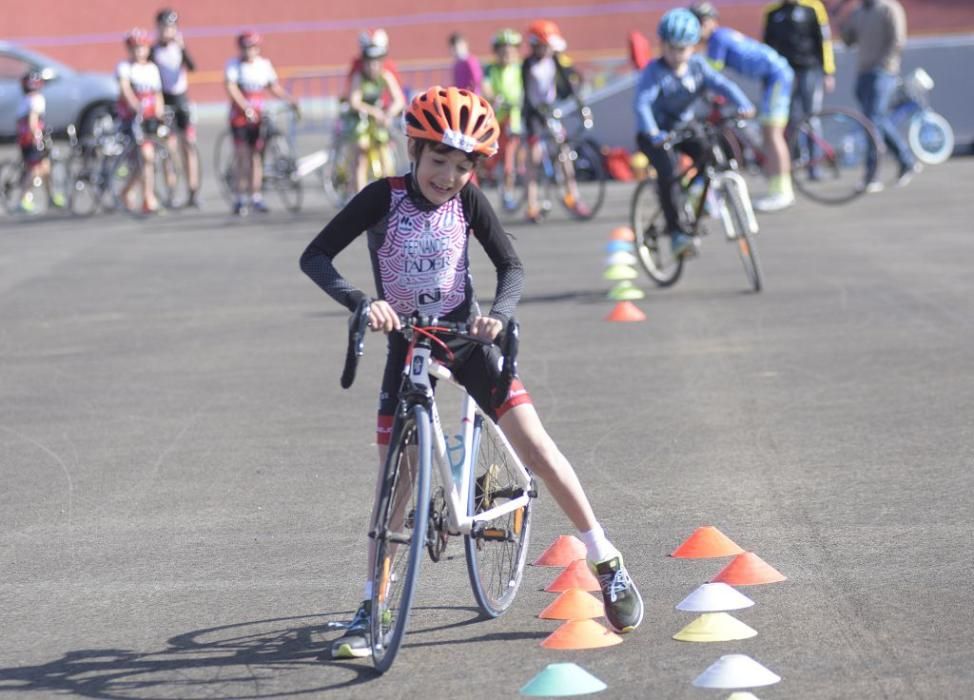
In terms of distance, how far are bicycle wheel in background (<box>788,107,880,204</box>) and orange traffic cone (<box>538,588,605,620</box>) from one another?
1271cm

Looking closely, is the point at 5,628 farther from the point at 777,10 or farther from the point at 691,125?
the point at 777,10

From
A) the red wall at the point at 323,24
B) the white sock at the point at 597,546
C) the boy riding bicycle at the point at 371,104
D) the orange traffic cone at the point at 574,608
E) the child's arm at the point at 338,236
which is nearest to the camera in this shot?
the child's arm at the point at 338,236

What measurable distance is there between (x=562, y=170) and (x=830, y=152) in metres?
2.68

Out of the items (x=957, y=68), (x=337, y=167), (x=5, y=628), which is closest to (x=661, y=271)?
(x=337, y=167)

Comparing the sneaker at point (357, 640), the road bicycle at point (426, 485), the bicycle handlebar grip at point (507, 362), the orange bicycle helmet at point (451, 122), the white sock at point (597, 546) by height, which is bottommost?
the sneaker at point (357, 640)

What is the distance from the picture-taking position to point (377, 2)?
130ft

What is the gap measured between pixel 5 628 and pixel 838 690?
269 centimetres

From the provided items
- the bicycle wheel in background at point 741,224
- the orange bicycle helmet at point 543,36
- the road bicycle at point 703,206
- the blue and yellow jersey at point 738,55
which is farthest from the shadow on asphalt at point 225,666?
the orange bicycle helmet at point 543,36

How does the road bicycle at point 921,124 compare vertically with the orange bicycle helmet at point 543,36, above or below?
below

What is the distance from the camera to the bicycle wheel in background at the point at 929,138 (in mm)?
23016

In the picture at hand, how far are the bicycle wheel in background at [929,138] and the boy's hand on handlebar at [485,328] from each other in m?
18.8

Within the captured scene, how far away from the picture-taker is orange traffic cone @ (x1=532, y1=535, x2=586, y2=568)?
643 centimetres

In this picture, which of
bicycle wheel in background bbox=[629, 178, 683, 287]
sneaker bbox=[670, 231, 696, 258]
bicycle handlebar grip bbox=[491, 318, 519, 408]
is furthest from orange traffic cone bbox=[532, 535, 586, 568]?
bicycle wheel in background bbox=[629, 178, 683, 287]

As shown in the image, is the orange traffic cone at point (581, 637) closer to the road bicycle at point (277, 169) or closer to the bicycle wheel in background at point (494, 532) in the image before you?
the bicycle wheel in background at point (494, 532)
